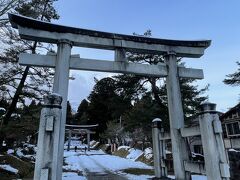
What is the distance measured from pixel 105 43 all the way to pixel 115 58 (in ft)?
2.08

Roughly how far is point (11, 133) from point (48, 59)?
479 cm

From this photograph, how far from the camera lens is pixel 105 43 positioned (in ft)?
24.1

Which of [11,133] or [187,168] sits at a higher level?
[11,133]

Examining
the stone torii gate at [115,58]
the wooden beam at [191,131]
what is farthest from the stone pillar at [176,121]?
the wooden beam at [191,131]

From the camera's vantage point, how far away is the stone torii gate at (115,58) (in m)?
6.52

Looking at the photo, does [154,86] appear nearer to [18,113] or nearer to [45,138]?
[18,113]

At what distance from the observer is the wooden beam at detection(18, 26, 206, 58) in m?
6.68

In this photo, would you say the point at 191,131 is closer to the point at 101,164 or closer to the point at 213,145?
the point at 213,145

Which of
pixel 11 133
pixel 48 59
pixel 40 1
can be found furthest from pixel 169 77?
pixel 40 1

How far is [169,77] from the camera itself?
25.6 ft

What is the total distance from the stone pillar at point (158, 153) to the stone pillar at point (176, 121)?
1.52 meters

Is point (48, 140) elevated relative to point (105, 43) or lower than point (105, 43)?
lower

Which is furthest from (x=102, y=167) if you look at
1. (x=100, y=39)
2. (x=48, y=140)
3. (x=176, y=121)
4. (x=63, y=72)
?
(x=48, y=140)

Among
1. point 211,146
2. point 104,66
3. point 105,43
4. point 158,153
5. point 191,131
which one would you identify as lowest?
point 158,153
